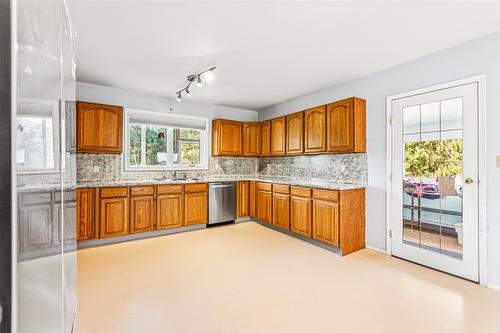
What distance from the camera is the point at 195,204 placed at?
14.8 ft

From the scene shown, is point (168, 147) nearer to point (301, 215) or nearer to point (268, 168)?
point (268, 168)

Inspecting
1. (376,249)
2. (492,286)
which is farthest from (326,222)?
(492,286)

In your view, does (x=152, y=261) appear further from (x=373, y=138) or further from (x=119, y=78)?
(x=373, y=138)

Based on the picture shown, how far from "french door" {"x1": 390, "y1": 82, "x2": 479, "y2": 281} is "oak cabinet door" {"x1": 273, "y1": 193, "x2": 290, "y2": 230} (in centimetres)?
157

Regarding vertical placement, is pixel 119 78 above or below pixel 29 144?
above

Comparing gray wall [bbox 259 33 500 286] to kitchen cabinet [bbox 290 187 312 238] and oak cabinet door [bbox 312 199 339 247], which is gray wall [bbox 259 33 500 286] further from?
kitchen cabinet [bbox 290 187 312 238]

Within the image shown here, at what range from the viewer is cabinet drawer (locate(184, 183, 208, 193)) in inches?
174

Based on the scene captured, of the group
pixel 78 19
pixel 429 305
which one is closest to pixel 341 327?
pixel 429 305

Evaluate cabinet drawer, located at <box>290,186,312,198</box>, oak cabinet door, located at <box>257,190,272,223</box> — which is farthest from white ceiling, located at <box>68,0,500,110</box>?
oak cabinet door, located at <box>257,190,272,223</box>

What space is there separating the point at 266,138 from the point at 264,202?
1451mm

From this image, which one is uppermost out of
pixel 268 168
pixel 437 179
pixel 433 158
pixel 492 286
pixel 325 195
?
pixel 433 158

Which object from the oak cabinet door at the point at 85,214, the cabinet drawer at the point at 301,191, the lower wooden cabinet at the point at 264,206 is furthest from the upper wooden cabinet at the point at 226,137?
the oak cabinet door at the point at 85,214

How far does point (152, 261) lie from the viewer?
122 inches

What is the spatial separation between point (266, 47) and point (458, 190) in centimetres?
268
